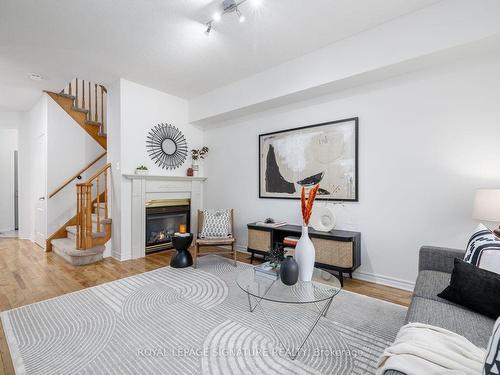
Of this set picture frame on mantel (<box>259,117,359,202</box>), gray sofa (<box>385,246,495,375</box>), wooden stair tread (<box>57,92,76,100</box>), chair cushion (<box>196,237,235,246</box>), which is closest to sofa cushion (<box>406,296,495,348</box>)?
gray sofa (<box>385,246,495,375</box>)

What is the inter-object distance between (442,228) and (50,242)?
223 inches

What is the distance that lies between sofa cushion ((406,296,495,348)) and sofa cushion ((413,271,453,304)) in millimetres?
93

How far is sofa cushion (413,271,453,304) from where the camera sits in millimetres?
1648

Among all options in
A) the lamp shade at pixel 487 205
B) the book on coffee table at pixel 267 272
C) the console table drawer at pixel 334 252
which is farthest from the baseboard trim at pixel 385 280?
the book on coffee table at pixel 267 272

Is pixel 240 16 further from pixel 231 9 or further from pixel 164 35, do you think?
pixel 164 35

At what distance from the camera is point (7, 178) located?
20.6ft

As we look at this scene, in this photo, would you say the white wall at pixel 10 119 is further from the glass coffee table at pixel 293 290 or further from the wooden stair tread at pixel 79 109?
the glass coffee table at pixel 293 290

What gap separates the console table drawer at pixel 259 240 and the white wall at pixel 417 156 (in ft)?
3.30

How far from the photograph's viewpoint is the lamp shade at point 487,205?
2047mm


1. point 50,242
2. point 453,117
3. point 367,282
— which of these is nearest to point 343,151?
point 453,117

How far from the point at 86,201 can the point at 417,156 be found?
4450 millimetres

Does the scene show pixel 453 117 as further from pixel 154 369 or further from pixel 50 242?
pixel 50 242

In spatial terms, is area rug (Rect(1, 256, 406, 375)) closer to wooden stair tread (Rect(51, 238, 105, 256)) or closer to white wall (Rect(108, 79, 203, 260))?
wooden stair tread (Rect(51, 238, 105, 256))

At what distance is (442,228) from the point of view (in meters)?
2.63
